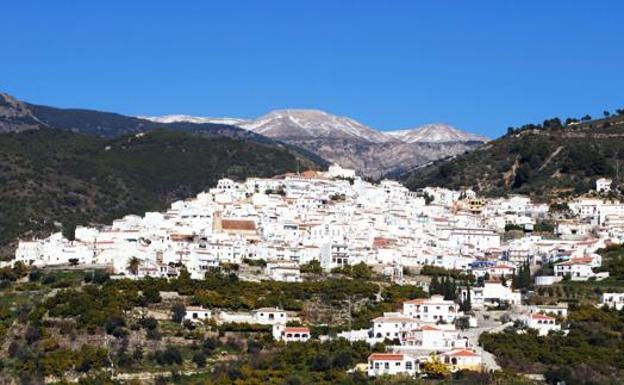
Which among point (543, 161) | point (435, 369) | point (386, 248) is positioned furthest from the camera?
point (543, 161)

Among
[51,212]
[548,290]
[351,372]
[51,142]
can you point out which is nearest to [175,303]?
[351,372]

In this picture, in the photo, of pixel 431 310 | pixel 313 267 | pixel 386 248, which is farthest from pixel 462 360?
pixel 386 248

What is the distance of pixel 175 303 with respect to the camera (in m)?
55.7

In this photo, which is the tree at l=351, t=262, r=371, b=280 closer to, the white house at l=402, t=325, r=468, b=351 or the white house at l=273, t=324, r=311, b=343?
the white house at l=273, t=324, r=311, b=343

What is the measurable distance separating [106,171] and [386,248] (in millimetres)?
53516

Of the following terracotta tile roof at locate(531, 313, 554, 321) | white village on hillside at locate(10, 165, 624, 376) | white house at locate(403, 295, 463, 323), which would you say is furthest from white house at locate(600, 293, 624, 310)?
white house at locate(403, 295, 463, 323)

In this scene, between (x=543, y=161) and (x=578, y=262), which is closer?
(x=578, y=262)

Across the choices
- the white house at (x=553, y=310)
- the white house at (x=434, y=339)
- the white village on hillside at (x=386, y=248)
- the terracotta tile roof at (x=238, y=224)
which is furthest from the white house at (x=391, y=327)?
the terracotta tile roof at (x=238, y=224)

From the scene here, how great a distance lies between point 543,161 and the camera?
95125mm

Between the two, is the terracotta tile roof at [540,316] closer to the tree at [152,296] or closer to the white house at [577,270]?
the white house at [577,270]

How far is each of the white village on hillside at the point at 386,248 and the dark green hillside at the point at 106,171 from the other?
1804 cm

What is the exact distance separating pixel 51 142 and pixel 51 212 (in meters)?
30.3

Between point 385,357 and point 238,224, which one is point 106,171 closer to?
point 238,224

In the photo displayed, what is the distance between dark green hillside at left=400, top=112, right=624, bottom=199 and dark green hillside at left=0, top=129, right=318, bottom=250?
2170 centimetres
